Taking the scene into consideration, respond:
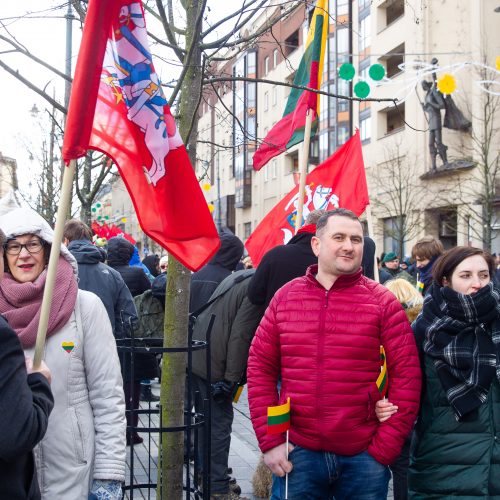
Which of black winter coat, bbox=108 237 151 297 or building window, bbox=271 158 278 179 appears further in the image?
building window, bbox=271 158 278 179

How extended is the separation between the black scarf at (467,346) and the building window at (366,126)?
108 feet

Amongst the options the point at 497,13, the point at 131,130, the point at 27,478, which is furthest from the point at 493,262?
the point at 497,13

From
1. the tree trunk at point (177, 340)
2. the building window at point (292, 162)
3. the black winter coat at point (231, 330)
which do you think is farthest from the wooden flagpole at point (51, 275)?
the building window at point (292, 162)

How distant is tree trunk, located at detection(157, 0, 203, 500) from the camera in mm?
4859

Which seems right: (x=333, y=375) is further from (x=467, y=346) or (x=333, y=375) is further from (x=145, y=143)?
(x=145, y=143)

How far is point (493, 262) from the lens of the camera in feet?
13.7

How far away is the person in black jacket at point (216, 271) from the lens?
7.34 metres

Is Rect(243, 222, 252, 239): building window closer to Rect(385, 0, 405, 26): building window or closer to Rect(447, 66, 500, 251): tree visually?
Rect(385, 0, 405, 26): building window

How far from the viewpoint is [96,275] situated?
6988 millimetres

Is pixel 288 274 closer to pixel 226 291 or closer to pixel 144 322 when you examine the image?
pixel 226 291

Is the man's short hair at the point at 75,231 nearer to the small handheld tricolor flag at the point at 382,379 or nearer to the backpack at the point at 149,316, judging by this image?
the backpack at the point at 149,316

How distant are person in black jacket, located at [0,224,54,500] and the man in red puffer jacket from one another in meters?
1.54

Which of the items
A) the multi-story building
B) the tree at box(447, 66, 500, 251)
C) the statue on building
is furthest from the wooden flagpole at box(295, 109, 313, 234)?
the statue on building

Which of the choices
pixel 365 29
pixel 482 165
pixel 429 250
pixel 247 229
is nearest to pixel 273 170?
pixel 247 229
